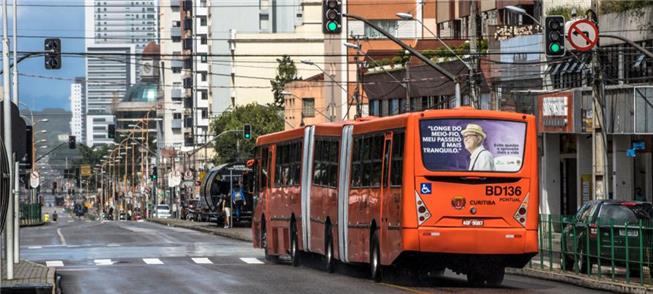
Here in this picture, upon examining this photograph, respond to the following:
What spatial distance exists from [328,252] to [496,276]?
5.24 meters

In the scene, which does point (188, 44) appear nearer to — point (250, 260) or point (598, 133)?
point (598, 133)

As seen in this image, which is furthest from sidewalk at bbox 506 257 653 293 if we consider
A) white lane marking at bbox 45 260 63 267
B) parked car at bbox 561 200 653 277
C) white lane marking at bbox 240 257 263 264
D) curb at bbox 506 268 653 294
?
white lane marking at bbox 45 260 63 267

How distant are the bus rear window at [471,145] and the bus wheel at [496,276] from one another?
1904 mm

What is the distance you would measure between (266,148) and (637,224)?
13.7 meters

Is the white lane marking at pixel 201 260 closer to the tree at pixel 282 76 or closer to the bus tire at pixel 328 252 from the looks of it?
the bus tire at pixel 328 252

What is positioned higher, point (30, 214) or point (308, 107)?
point (308, 107)

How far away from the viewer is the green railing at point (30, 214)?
101175mm

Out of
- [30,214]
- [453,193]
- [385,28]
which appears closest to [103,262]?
[453,193]

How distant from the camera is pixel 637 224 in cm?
2662

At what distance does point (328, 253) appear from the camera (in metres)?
32.0

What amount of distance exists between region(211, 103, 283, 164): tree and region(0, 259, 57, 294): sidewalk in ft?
311

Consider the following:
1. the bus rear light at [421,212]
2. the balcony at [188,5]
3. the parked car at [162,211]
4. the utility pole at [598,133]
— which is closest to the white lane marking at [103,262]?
the bus rear light at [421,212]

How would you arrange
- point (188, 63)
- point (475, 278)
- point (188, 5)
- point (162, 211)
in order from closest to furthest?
point (475, 278) → point (162, 211) → point (188, 5) → point (188, 63)

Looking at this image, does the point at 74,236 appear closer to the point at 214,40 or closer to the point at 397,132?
the point at 397,132
